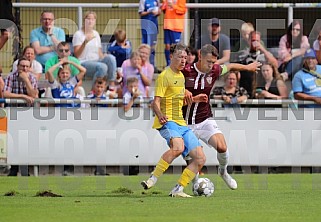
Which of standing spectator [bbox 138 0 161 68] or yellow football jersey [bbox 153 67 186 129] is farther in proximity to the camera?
standing spectator [bbox 138 0 161 68]

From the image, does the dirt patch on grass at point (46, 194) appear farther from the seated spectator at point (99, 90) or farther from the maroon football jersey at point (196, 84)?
the seated spectator at point (99, 90)

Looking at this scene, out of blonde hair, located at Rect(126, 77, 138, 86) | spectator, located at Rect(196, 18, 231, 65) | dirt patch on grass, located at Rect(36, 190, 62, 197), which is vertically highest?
spectator, located at Rect(196, 18, 231, 65)

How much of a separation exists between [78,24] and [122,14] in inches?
40.1

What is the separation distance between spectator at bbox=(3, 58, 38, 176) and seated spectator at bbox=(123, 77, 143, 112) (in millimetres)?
1877

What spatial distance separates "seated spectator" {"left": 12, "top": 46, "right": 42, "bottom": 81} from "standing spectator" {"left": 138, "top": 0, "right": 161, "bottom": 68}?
2.31 metres

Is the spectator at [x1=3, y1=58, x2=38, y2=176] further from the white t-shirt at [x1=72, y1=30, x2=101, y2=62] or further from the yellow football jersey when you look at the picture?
the yellow football jersey

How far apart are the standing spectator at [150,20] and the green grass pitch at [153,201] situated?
10.7 feet

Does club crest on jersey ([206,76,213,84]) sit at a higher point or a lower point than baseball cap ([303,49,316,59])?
lower

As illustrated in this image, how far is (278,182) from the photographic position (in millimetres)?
16578

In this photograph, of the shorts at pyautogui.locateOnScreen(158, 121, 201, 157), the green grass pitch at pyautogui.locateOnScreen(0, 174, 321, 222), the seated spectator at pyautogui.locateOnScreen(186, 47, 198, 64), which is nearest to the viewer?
the green grass pitch at pyautogui.locateOnScreen(0, 174, 321, 222)

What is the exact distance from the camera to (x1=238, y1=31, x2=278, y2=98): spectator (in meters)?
19.0

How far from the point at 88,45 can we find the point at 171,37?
69.5 inches

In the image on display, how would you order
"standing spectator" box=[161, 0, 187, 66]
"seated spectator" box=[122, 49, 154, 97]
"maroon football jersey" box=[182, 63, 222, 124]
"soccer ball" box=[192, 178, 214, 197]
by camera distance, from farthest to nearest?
"standing spectator" box=[161, 0, 187, 66] → "seated spectator" box=[122, 49, 154, 97] → "maroon football jersey" box=[182, 63, 222, 124] → "soccer ball" box=[192, 178, 214, 197]

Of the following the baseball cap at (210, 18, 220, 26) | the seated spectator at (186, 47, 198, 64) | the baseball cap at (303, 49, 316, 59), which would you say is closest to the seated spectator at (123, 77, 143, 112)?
the seated spectator at (186, 47, 198, 64)
